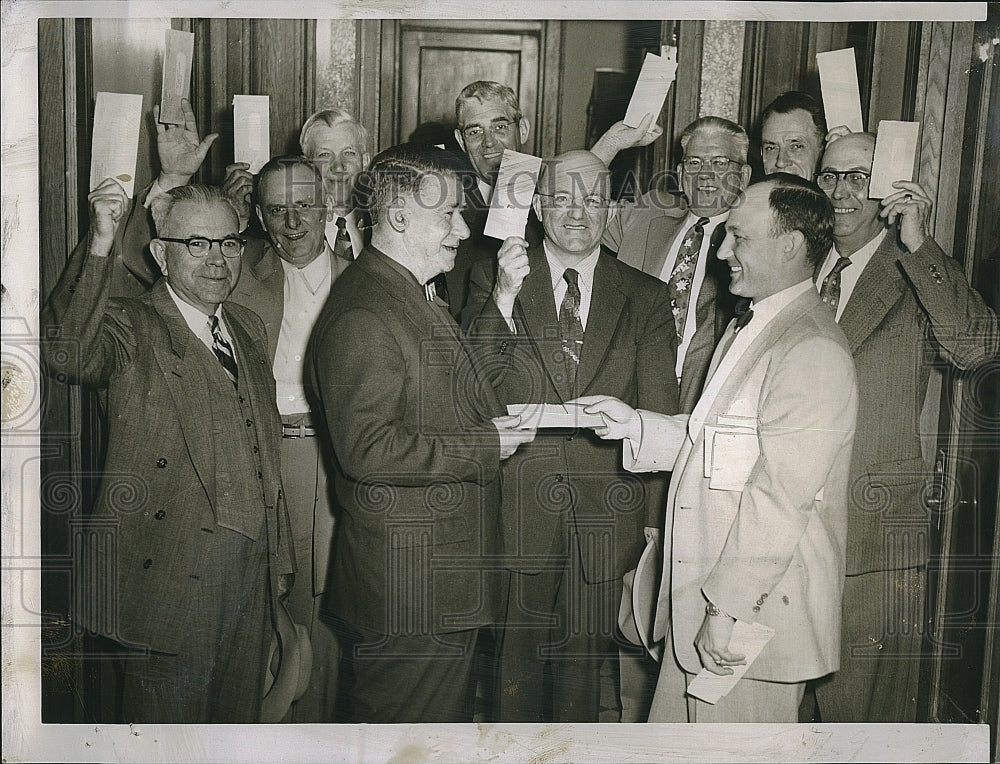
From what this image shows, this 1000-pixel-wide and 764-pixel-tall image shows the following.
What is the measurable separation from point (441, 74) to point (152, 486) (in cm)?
138

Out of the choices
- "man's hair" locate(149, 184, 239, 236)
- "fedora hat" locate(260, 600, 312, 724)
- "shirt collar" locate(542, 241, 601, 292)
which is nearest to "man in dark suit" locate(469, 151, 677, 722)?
"shirt collar" locate(542, 241, 601, 292)

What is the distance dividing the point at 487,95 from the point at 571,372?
2.61 feet

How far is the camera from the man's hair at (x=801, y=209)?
247 cm

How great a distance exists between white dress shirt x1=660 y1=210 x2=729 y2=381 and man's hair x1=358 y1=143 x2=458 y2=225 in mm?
685

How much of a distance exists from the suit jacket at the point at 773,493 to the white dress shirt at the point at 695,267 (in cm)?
13

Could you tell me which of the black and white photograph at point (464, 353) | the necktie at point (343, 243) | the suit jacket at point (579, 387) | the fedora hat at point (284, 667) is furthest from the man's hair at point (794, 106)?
the fedora hat at point (284, 667)

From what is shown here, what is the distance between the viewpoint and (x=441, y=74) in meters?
2.44

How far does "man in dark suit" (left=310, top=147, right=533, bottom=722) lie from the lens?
2.44 meters

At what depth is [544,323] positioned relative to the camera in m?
2.48

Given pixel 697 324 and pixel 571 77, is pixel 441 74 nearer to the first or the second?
pixel 571 77

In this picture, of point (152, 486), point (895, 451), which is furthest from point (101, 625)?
point (895, 451)

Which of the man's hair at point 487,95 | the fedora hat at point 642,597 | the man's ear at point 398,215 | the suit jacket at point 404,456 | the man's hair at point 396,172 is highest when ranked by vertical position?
the man's hair at point 487,95

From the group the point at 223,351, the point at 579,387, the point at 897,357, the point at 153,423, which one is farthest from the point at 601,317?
the point at 153,423

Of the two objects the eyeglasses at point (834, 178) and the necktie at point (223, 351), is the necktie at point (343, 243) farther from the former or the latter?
the eyeglasses at point (834, 178)
